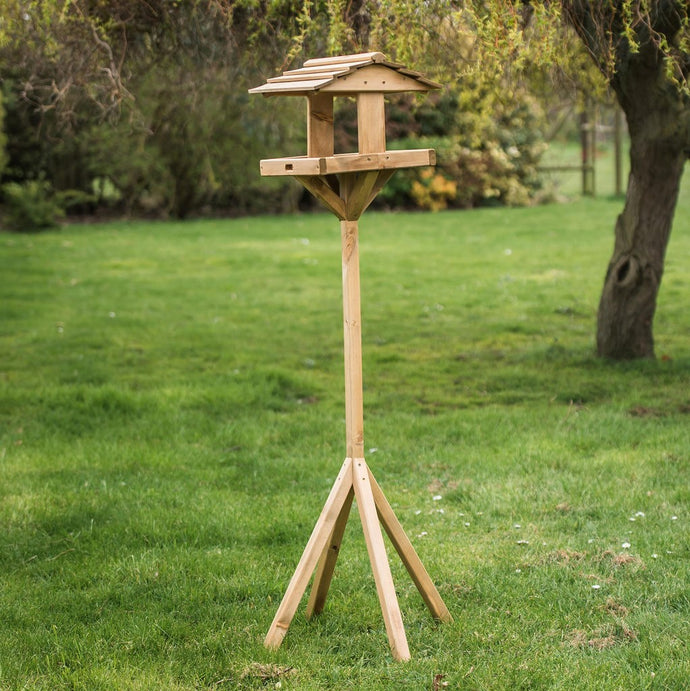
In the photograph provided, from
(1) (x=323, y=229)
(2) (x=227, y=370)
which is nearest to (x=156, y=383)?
(2) (x=227, y=370)

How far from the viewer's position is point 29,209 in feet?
63.6

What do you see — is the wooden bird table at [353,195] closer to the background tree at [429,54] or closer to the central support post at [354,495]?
the central support post at [354,495]

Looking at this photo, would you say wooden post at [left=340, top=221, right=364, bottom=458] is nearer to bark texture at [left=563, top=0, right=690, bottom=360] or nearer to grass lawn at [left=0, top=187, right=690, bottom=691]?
grass lawn at [left=0, top=187, right=690, bottom=691]

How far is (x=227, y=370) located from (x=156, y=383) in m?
0.72

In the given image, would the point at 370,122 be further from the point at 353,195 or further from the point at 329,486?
the point at 329,486

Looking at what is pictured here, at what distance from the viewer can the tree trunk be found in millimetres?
7750

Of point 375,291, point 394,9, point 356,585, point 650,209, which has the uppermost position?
point 394,9

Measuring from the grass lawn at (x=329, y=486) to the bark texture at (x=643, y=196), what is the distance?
342 millimetres

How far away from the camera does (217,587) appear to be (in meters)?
4.49

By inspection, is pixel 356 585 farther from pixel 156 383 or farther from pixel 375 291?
pixel 375 291

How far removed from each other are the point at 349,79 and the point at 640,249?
197 inches

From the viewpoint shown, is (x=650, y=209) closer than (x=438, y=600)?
No

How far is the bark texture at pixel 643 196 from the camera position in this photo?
287 inches

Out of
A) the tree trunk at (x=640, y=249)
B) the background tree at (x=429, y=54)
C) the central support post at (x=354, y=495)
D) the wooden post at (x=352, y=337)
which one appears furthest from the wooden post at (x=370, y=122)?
the tree trunk at (x=640, y=249)
